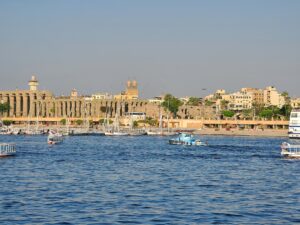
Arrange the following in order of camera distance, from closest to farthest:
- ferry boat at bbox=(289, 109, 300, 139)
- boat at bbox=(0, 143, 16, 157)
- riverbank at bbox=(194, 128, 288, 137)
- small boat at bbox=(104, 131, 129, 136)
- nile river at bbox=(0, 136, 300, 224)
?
1. nile river at bbox=(0, 136, 300, 224)
2. boat at bbox=(0, 143, 16, 157)
3. ferry boat at bbox=(289, 109, 300, 139)
4. small boat at bbox=(104, 131, 129, 136)
5. riverbank at bbox=(194, 128, 288, 137)

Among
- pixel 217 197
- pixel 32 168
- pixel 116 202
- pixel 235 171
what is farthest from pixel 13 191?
pixel 235 171

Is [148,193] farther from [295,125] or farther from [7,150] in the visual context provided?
[295,125]

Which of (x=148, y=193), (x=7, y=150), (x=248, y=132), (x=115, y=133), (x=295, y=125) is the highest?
(x=295, y=125)

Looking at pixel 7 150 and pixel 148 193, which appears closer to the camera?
pixel 148 193

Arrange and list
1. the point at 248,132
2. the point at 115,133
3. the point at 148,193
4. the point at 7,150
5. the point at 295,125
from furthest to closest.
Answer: the point at 248,132 → the point at 115,133 → the point at 295,125 → the point at 7,150 → the point at 148,193

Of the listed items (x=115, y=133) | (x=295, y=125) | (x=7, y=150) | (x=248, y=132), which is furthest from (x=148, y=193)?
(x=248, y=132)

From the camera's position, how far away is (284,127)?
628ft

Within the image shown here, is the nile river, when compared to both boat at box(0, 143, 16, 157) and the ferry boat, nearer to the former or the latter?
boat at box(0, 143, 16, 157)

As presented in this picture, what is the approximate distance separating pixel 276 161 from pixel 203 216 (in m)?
36.9

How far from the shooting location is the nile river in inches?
1289

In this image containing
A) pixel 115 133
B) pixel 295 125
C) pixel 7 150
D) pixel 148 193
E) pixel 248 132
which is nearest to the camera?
pixel 148 193

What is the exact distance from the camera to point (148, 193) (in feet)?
133

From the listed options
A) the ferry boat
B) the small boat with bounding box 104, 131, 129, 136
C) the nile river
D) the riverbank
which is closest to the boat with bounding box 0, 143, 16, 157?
the nile river

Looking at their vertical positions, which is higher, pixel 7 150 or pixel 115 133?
pixel 115 133
